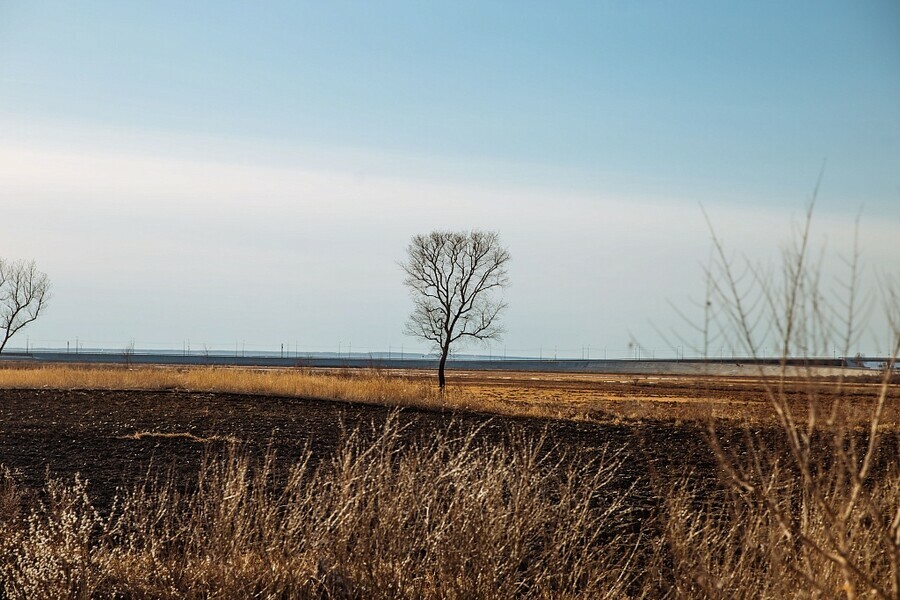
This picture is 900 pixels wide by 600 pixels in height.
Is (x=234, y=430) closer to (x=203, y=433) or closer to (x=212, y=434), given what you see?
(x=203, y=433)

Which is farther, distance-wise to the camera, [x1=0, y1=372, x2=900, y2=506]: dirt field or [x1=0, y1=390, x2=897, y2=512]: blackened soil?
[x1=0, y1=372, x2=900, y2=506]: dirt field

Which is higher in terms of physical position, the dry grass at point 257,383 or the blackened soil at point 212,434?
the dry grass at point 257,383

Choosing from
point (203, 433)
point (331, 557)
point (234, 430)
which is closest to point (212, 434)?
point (203, 433)

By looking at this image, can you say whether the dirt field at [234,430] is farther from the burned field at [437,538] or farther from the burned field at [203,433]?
the burned field at [437,538]

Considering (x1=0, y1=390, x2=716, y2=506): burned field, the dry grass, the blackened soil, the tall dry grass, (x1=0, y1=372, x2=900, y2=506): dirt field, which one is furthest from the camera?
the dry grass

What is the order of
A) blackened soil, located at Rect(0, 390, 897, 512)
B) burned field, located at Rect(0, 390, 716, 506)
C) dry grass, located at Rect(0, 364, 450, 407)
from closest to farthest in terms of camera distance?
blackened soil, located at Rect(0, 390, 897, 512), burned field, located at Rect(0, 390, 716, 506), dry grass, located at Rect(0, 364, 450, 407)

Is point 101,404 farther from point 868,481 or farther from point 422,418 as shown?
point 868,481

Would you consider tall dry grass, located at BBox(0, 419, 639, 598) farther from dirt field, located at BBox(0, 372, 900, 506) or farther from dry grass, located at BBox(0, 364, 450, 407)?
dry grass, located at BBox(0, 364, 450, 407)

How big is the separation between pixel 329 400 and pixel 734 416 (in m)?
13.8

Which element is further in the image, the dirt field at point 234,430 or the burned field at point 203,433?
the dirt field at point 234,430

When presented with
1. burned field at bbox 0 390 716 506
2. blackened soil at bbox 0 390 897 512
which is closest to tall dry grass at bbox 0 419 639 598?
burned field at bbox 0 390 716 506

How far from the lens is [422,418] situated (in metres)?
26.4

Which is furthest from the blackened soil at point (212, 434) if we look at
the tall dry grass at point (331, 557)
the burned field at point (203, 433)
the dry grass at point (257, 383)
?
the tall dry grass at point (331, 557)

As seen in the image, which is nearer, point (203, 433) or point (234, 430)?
point (203, 433)
